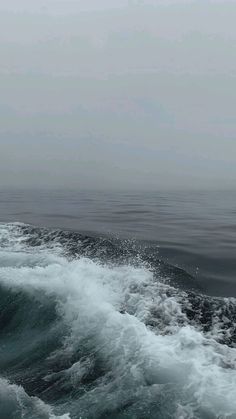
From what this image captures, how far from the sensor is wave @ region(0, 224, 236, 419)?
5.93m

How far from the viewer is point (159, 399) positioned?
5.89 meters

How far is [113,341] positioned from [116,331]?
1.27 feet

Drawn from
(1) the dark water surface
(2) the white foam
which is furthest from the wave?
(1) the dark water surface

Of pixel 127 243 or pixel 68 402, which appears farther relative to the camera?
pixel 127 243

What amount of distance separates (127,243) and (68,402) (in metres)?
10.3

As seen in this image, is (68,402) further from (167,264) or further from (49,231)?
(49,231)

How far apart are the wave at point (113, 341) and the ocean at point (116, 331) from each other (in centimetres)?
2

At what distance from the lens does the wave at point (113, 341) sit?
5.93 m

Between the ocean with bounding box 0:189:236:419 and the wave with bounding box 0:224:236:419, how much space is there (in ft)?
0.07

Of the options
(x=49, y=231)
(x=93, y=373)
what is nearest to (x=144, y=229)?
(x=49, y=231)

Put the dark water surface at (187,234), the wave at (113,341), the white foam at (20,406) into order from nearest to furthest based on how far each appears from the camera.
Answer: the white foam at (20,406) < the wave at (113,341) < the dark water surface at (187,234)

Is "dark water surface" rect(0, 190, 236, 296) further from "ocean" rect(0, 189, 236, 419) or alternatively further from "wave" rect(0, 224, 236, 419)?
"wave" rect(0, 224, 236, 419)

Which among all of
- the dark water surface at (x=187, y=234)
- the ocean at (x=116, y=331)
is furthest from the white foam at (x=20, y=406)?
the dark water surface at (x=187, y=234)

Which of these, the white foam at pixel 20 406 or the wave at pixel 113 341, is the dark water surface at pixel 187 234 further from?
the white foam at pixel 20 406
